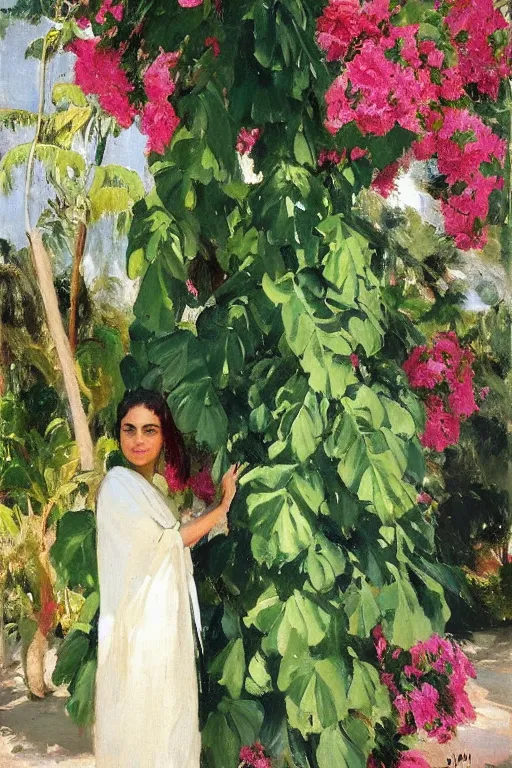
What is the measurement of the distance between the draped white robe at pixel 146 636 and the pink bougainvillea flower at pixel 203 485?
8 centimetres

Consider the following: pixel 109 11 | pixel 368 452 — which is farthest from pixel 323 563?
pixel 109 11

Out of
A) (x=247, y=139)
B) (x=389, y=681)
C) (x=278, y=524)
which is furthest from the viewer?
(x=389, y=681)

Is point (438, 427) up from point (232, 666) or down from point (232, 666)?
up

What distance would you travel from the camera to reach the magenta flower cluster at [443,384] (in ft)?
7.22

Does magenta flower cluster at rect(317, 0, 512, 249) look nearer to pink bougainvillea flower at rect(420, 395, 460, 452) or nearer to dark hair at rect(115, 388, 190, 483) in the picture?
pink bougainvillea flower at rect(420, 395, 460, 452)

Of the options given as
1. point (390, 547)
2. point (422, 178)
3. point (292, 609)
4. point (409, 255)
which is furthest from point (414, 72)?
point (292, 609)

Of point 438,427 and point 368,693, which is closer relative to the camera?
point 368,693

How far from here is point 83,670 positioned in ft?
6.93

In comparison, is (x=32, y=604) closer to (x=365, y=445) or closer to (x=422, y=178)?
(x=365, y=445)

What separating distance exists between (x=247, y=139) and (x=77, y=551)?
102 cm

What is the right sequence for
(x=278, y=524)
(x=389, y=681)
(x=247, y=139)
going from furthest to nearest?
(x=389, y=681) → (x=247, y=139) → (x=278, y=524)

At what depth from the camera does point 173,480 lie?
6.91 feet

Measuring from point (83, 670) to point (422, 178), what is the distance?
1396mm

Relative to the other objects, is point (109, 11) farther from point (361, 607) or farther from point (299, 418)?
point (361, 607)
